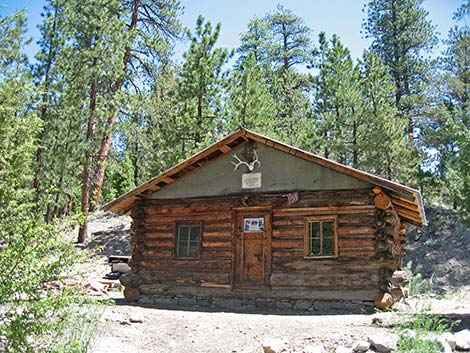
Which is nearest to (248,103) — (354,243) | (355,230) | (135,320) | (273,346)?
(355,230)

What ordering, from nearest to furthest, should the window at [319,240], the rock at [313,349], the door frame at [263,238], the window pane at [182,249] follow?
the rock at [313,349], the window at [319,240], the door frame at [263,238], the window pane at [182,249]

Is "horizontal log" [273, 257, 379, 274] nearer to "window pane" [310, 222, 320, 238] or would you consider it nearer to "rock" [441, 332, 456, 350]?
"window pane" [310, 222, 320, 238]

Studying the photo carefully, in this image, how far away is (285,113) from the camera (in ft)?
101

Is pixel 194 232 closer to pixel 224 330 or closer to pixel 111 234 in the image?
pixel 224 330

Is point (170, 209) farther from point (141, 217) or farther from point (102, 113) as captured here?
point (102, 113)

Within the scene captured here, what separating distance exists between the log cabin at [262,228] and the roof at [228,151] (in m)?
0.03

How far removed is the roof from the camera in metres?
11.9

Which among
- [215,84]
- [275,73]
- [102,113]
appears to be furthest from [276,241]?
[275,73]

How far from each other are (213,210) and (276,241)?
6.81 ft

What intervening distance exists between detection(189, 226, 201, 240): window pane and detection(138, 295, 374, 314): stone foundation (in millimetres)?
1689

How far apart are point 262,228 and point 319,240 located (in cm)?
157

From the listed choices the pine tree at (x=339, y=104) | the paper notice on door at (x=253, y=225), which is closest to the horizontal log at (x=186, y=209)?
the paper notice on door at (x=253, y=225)

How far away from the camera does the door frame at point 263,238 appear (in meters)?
13.1

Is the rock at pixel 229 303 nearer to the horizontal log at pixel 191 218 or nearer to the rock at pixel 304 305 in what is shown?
the rock at pixel 304 305
